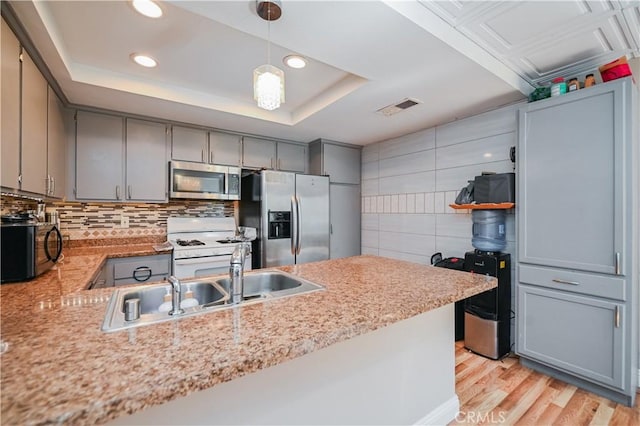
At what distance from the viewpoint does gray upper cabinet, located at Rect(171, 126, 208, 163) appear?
303 cm

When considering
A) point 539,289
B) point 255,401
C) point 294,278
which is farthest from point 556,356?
point 255,401

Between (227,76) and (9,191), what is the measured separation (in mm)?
1592

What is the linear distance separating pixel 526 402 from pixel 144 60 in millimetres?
3644

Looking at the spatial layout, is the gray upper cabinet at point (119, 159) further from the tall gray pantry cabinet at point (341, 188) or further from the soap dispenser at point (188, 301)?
the soap dispenser at point (188, 301)

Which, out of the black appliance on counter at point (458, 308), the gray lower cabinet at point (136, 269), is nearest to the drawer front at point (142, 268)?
the gray lower cabinet at point (136, 269)

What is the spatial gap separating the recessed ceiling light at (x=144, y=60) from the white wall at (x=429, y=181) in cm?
277

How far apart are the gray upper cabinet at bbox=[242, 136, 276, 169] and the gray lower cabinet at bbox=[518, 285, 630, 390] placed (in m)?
2.96

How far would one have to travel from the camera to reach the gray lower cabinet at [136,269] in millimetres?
2459

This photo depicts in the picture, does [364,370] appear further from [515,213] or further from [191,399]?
[515,213]

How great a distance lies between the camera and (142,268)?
2.60 meters

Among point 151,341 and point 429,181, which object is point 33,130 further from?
point 429,181

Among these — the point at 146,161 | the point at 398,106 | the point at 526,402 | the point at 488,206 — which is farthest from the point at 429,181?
the point at 146,161

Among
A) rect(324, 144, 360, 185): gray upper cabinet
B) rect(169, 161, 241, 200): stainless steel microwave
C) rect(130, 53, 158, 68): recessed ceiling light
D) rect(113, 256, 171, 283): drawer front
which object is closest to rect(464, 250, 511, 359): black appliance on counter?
rect(324, 144, 360, 185): gray upper cabinet

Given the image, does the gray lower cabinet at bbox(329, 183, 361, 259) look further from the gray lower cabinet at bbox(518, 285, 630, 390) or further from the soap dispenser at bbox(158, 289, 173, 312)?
the soap dispenser at bbox(158, 289, 173, 312)
